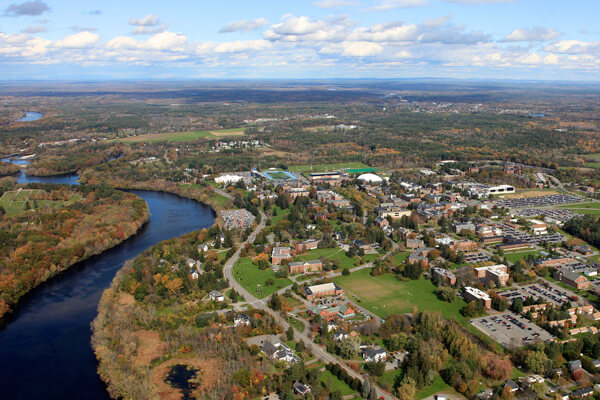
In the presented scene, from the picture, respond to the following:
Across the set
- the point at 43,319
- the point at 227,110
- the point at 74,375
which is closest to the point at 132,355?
the point at 74,375

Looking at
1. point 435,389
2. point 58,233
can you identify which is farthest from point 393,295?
Answer: point 58,233

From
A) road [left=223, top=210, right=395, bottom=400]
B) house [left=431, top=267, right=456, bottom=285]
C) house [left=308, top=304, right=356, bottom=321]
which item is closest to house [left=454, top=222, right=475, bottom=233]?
house [left=431, top=267, right=456, bottom=285]

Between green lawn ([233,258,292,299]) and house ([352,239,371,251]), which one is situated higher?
house ([352,239,371,251])

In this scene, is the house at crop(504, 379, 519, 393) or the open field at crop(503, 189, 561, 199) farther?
the open field at crop(503, 189, 561, 199)

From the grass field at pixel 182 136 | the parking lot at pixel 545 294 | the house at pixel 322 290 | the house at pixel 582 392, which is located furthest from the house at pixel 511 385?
the grass field at pixel 182 136

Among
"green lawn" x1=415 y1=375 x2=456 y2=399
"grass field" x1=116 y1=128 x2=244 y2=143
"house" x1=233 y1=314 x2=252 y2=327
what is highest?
"grass field" x1=116 y1=128 x2=244 y2=143

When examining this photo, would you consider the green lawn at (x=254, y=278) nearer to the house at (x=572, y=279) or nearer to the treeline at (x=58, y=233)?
the treeline at (x=58, y=233)

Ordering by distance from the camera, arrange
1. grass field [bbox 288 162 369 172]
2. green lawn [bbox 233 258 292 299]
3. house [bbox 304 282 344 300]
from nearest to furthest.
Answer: house [bbox 304 282 344 300]
green lawn [bbox 233 258 292 299]
grass field [bbox 288 162 369 172]

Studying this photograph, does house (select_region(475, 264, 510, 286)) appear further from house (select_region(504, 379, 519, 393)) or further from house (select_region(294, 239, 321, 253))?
house (select_region(294, 239, 321, 253))
